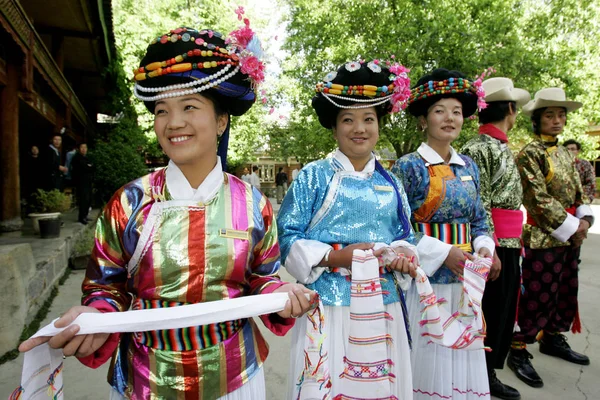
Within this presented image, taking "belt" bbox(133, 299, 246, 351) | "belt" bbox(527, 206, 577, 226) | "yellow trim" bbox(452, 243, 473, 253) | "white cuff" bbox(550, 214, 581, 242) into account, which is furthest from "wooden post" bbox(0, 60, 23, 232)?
"white cuff" bbox(550, 214, 581, 242)

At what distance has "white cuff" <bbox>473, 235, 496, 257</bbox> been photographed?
2.32 meters

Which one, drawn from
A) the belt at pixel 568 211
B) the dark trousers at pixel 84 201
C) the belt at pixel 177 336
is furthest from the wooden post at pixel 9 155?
the belt at pixel 568 211

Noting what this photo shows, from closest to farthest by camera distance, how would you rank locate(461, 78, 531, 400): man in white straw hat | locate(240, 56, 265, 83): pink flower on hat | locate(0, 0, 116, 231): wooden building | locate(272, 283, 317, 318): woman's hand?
locate(272, 283, 317, 318): woman's hand < locate(240, 56, 265, 83): pink flower on hat < locate(461, 78, 531, 400): man in white straw hat < locate(0, 0, 116, 231): wooden building

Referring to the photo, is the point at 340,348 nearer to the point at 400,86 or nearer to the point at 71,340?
the point at 71,340

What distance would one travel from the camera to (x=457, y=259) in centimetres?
214

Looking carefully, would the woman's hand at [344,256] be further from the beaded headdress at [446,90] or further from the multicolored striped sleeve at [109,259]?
the beaded headdress at [446,90]

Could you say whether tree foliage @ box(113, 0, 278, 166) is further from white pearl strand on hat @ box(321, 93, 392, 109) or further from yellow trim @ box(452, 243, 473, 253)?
yellow trim @ box(452, 243, 473, 253)

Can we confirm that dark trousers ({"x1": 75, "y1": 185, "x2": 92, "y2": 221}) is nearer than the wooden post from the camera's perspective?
No

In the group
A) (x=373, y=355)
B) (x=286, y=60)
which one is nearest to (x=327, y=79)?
(x=373, y=355)

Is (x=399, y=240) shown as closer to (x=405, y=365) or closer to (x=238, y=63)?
(x=405, y=365)

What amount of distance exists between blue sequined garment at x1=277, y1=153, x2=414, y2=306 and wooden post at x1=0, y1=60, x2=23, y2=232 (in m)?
6.14

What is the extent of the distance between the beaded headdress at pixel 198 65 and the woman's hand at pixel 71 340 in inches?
29.1

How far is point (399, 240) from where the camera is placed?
2004 mm

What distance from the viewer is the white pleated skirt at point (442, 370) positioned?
2.20 meters
